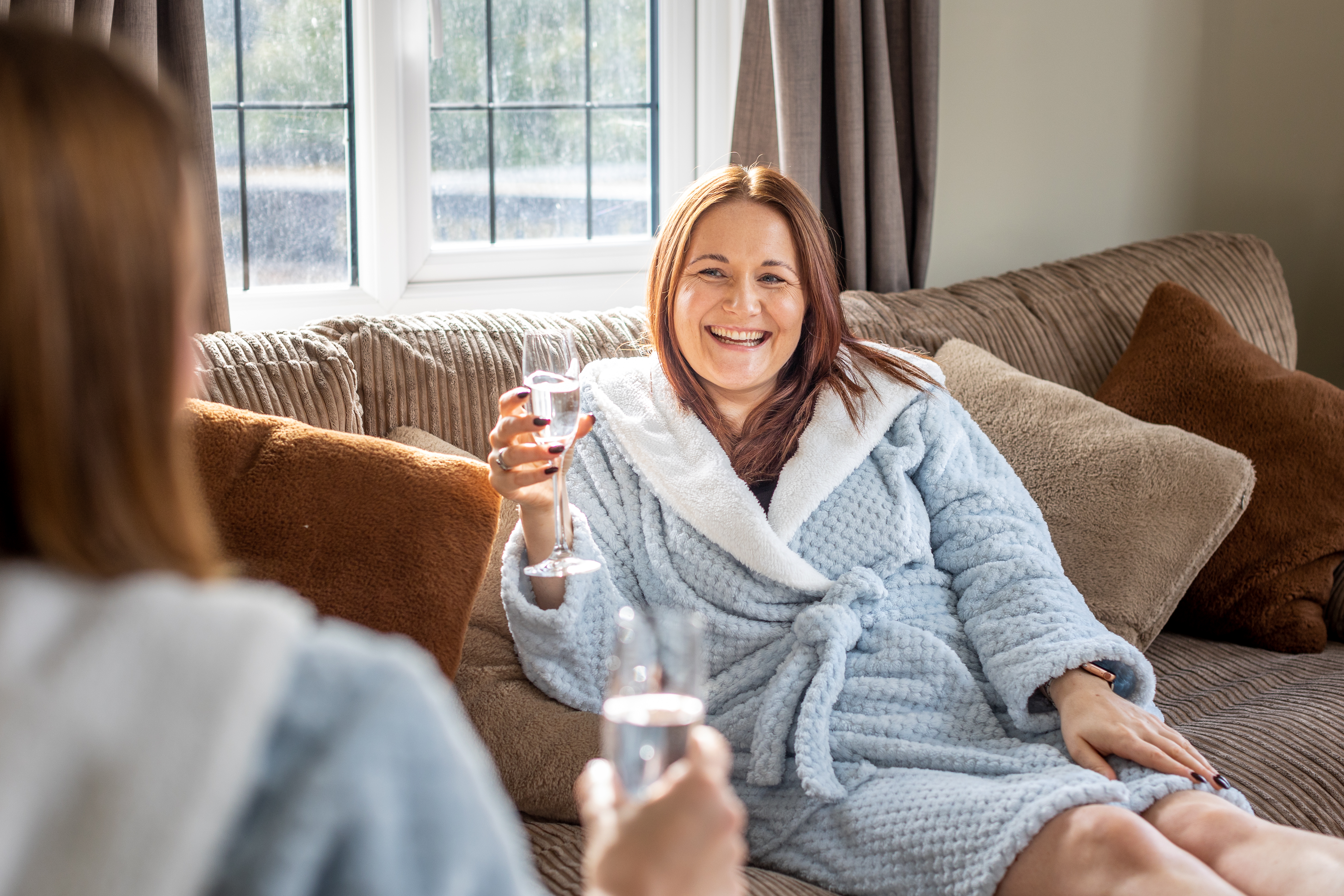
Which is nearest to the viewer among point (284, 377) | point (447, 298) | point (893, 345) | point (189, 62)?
point (284, 377)

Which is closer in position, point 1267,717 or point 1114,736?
point 1114,736

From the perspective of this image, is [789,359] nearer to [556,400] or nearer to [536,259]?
[556,400]

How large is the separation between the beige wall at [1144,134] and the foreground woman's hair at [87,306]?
272 centimetres

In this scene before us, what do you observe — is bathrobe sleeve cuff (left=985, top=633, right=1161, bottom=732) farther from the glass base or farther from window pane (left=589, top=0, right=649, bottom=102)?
window pane (left=589, top=0, right=649, bottom=102)

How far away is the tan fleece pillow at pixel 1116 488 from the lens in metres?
1.95

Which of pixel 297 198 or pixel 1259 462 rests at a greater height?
pixel 297 198

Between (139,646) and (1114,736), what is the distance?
1.18 meters

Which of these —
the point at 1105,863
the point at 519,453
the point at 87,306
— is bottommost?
the point at 1105,863

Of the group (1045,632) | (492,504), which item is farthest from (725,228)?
(1045,632)

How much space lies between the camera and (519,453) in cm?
146

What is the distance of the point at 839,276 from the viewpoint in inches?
111

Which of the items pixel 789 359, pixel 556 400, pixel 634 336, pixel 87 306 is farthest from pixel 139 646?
pixel 634 336

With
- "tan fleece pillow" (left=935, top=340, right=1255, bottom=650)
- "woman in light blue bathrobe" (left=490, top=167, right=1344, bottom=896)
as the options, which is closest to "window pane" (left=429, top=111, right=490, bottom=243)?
"woman in light blue bathrobe" (left=490, top=167, right=1344, bottom=896)

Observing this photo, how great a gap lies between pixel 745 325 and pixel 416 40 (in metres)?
1.27
